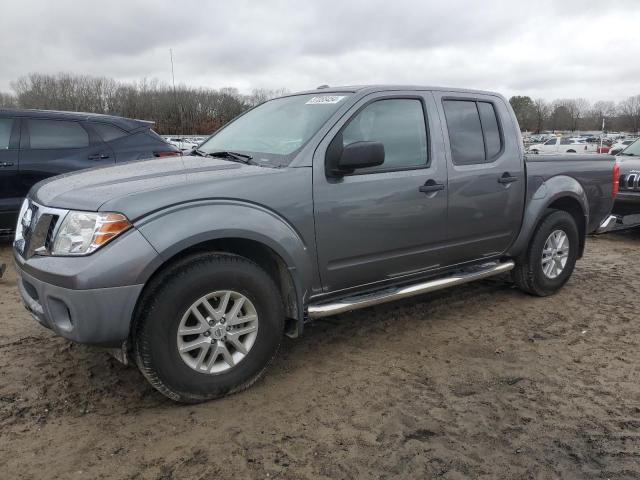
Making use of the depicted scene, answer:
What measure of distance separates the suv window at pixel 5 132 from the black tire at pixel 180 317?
15.6 ft

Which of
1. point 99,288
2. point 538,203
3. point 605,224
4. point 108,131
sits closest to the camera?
point 99,288

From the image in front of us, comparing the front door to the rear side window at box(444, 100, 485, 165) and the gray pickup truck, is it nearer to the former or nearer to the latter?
the gray pickup truck

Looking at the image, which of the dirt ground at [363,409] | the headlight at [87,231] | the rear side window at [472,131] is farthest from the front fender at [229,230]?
the rear side window at [472,131]

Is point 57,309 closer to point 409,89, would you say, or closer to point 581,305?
point 409,89

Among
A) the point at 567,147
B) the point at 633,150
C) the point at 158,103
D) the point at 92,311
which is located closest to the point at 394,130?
the point at 92,311

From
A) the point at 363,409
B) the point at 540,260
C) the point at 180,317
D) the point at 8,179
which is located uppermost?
the point at 8,179

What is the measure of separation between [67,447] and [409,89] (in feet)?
10.4

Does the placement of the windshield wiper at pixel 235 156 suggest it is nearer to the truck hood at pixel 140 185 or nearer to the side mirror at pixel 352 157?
the truck hood at pixel 140 185

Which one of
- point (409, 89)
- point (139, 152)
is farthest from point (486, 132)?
point (139, 152)

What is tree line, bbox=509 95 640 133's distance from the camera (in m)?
85.9

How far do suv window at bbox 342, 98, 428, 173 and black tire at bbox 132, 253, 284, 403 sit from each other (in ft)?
3.61

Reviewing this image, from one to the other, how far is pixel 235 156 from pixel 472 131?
1.97 m

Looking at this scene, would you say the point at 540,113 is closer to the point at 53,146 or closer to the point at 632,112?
the point at 632,112

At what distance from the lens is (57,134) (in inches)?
260
